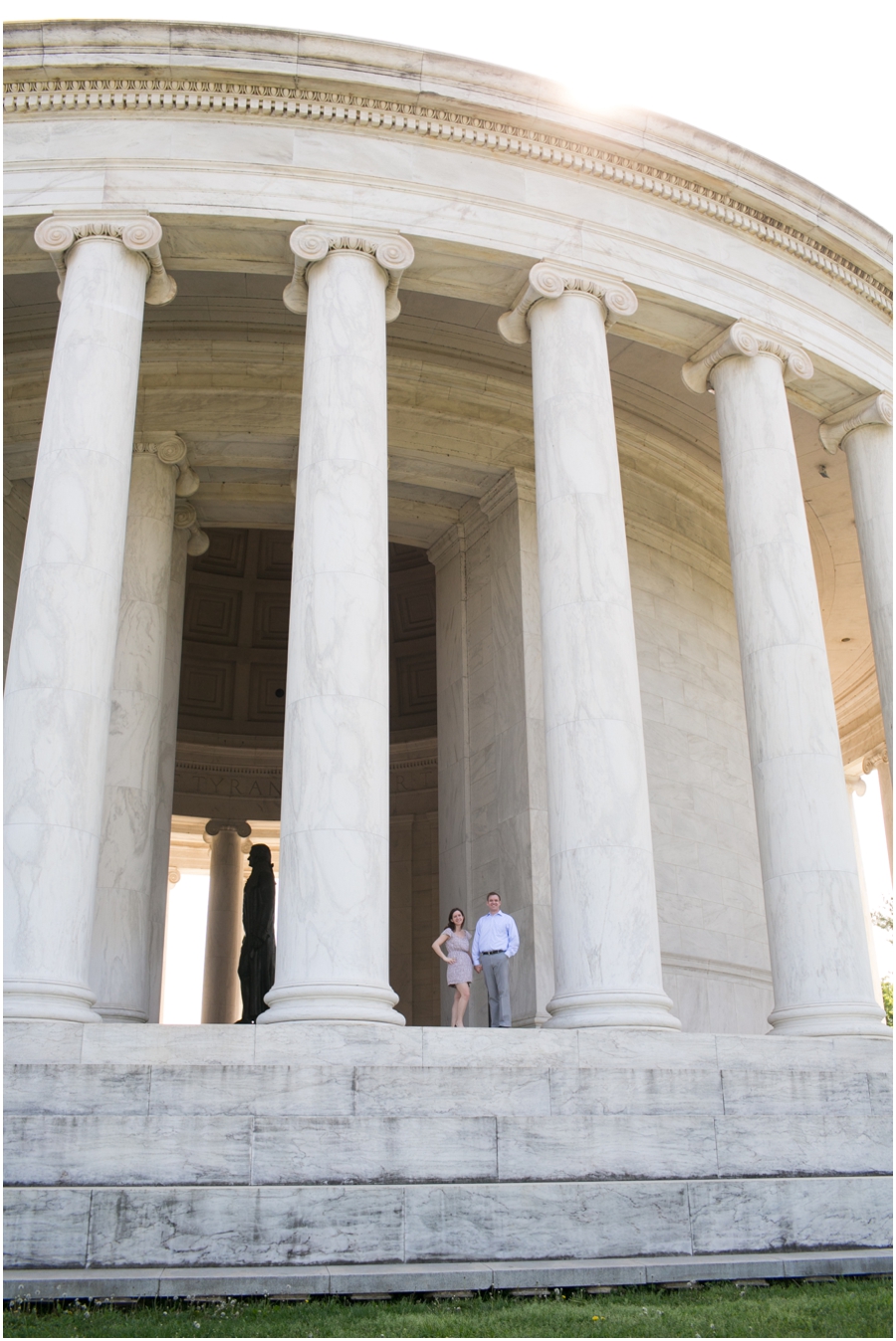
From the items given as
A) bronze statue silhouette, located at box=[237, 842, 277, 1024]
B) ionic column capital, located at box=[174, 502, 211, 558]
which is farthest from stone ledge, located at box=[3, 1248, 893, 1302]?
bronze statue silhouette, located at box=[237, 842, 277, 1024]

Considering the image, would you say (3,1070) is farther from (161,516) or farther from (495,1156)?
(161,516)

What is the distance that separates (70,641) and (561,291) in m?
24.9

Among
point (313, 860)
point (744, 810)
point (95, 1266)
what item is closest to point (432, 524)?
point (744, 810)

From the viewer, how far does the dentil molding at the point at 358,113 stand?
46000 millimetres

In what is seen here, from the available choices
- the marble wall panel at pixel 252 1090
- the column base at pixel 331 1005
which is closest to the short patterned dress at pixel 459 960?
the column base at pixel 331 1005

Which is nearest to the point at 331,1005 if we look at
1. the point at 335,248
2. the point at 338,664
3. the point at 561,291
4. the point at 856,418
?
the point at 338,664

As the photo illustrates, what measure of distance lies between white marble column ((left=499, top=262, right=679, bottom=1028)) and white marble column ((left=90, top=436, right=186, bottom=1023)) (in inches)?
789

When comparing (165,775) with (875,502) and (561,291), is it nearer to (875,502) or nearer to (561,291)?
(561,291)

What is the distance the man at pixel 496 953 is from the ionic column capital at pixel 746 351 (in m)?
26.9

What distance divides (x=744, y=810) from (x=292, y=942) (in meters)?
38.1

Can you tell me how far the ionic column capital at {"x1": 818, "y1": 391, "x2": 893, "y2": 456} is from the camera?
185 ft

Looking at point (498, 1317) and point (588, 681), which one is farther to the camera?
point (588, 681)

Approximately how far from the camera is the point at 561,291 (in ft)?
156

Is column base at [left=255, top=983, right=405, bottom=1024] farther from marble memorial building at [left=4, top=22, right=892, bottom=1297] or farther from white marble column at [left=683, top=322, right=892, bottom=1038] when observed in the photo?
white marble column at [left=683, top=322, right=892, bottom=1038]
